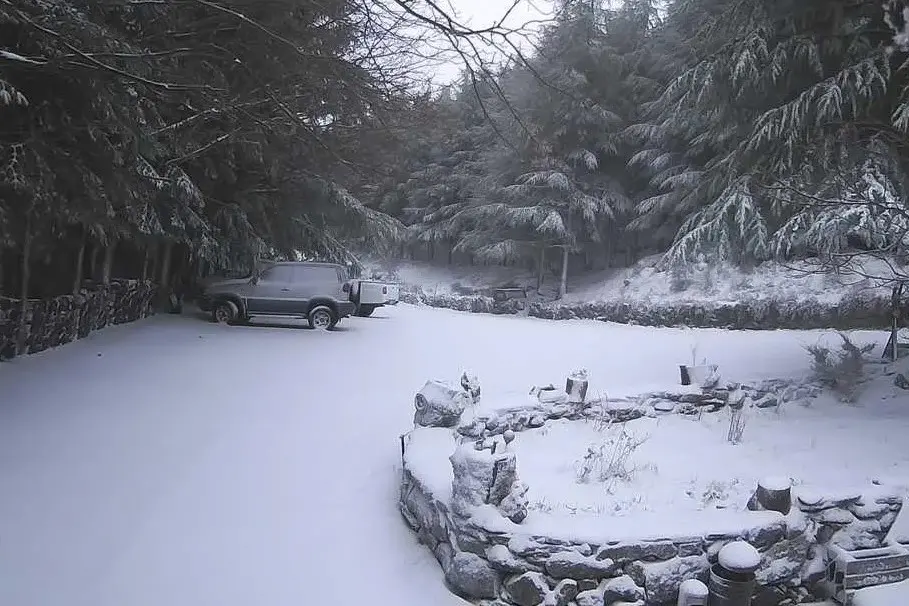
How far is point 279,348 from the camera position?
1090 centimetres

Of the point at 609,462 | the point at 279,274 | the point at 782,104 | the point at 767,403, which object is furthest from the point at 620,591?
the point at 279,274

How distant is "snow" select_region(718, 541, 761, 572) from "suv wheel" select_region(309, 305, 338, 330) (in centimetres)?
1087

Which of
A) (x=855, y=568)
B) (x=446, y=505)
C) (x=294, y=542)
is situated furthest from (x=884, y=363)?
(x=294, y=542)

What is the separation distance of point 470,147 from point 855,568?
31.3 m

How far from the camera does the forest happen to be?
4.84 meters

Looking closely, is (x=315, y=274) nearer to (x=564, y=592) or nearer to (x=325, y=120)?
(x=325, y=120)

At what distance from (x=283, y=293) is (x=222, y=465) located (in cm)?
857

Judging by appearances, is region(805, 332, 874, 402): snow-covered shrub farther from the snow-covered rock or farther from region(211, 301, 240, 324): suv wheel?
region(211, 301, 240, 324): suv wheel

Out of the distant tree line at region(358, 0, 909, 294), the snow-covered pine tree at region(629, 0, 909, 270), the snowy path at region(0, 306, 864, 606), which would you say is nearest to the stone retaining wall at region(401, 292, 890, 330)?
the distant tree line at region(358, 0, 909, 294)

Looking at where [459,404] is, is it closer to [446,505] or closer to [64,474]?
[446,505]

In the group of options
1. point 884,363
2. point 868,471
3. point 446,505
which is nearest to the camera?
point 446,505

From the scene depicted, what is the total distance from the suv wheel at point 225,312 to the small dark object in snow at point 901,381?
38.8 ft

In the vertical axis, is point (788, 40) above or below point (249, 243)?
above

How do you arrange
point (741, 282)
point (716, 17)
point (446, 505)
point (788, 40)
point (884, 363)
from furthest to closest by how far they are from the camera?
point (741, 282) < point (716, 17) < point (884, 363) < point (788, 40) < point (446, 505)
